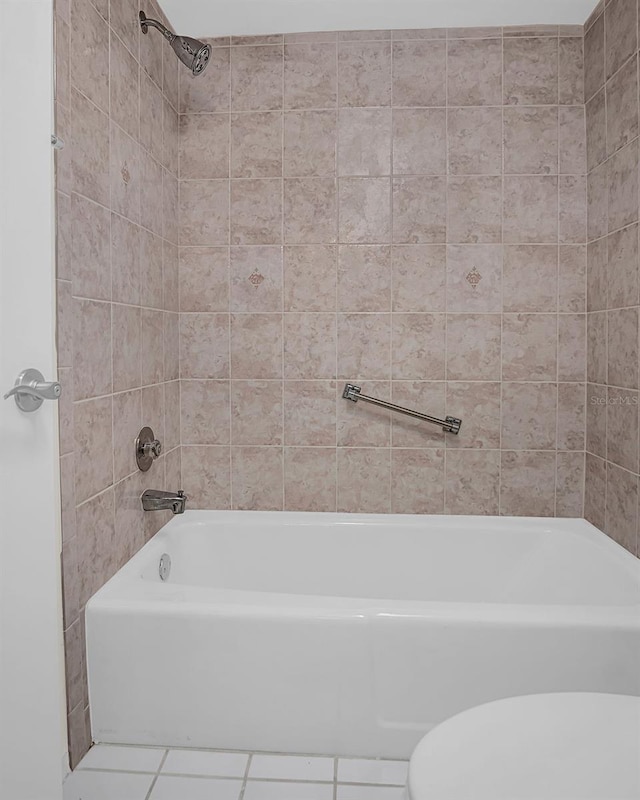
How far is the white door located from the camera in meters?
0.93

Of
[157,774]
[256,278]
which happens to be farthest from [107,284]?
[157,774]

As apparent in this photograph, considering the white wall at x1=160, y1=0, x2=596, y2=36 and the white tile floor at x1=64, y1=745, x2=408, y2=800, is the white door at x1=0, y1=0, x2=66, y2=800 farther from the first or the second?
the white wall at x1=160, y1=0, x2=596, y2=36

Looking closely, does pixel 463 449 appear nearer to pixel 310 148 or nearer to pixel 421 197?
pixel 421 197

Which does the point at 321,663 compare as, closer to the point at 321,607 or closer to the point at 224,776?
the point at 321,607

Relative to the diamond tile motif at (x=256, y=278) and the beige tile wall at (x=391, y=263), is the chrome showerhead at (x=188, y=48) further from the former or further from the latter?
the diamond tile motif at (x=256, y=278)

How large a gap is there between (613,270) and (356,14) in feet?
4.45

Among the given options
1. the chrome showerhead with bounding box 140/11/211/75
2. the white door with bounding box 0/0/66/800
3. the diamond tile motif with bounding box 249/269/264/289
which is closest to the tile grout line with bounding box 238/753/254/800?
the white door with bounding box 0/0/66/800

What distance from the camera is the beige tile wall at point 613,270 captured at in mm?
2016

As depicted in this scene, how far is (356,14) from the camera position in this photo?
2.31m

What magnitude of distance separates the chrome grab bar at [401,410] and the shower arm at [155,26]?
4.51ft

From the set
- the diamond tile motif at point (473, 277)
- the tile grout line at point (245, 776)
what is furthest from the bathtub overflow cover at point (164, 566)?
the diamond tile motif at point (473, 277)

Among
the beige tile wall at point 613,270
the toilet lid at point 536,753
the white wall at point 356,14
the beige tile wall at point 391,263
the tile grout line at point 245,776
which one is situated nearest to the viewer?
the toilet lid at point 536,753

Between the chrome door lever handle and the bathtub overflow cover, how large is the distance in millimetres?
1214

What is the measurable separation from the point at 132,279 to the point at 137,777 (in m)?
1.46
